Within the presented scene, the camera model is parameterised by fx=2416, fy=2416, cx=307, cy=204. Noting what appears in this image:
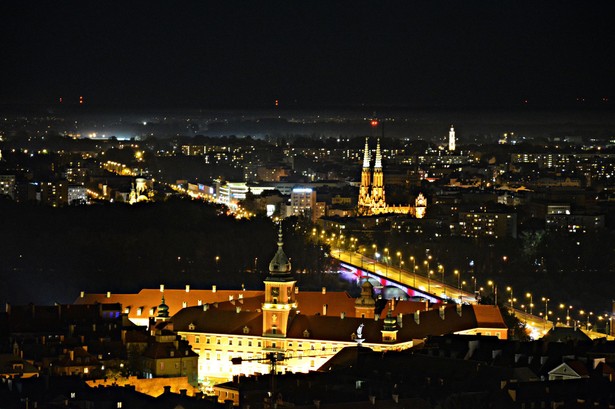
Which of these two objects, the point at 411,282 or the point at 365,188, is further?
the point at 365,188

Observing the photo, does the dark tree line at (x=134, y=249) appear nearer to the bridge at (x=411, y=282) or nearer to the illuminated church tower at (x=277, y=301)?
the bridge at (x=411, y=282)

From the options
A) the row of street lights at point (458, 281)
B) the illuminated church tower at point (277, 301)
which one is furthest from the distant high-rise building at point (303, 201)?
the illuminated church tower at point (277, 301)

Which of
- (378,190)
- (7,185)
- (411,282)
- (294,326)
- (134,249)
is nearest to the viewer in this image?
(294,326)

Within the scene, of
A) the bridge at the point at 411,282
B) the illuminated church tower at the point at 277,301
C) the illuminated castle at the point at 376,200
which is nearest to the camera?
the illuminated church tower at the point at 277,301

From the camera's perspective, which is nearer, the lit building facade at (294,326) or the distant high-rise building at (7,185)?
the lit building facade at (294,326)

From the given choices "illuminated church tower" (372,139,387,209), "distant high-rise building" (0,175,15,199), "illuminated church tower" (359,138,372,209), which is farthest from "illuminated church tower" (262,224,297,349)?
"illuminated church tower" (359,138,372,209)

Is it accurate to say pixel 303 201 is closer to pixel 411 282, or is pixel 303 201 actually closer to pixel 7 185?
pixel 7 185

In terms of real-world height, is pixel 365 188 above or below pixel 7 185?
below

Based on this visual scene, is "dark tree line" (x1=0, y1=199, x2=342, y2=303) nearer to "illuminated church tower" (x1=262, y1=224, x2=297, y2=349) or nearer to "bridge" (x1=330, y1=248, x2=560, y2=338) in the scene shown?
"bridge" (x1=330, y1=248, x2=560, y2=338)

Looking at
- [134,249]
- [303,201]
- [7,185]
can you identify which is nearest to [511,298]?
[134,249]
